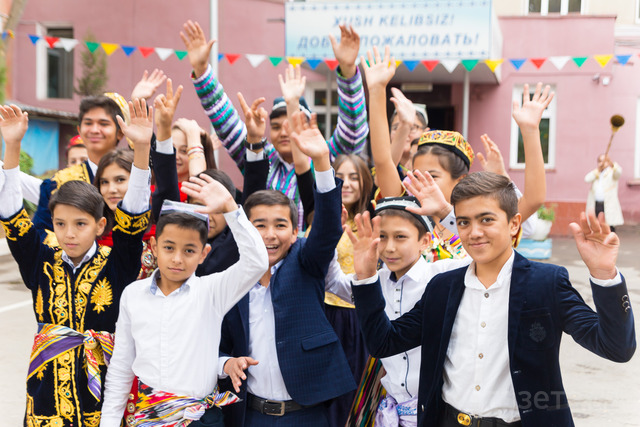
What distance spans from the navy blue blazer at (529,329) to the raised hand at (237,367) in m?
0.48

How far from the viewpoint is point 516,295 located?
1.95 meters

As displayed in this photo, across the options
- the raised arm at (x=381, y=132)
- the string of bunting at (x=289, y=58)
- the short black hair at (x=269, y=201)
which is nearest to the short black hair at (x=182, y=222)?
the short black hair at (x=269, y=201)

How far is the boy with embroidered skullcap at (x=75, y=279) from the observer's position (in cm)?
244

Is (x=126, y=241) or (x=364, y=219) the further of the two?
(x=126, y=241)

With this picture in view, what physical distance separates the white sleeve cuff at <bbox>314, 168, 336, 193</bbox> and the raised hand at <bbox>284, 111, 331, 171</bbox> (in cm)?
2

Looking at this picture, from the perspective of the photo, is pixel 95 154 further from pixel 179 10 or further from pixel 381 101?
pixel 179 10

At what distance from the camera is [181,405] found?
2289 mm

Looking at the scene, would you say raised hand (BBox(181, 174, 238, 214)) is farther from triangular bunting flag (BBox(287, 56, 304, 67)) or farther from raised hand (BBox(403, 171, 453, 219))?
triangular bunting flag (BBox(287, 56, 304, 67))

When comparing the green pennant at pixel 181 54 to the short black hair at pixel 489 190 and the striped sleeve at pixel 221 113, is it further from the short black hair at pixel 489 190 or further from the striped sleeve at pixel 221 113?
the short black hair at pixel 489 190

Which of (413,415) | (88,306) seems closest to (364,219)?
(413,415)

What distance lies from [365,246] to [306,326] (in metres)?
0.47

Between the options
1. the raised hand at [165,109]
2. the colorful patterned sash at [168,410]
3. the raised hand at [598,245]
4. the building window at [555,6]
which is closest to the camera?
the raised hand at [598,245]

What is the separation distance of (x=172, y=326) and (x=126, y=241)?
0.42 meters

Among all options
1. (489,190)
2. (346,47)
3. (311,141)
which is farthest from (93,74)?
(489,190)
